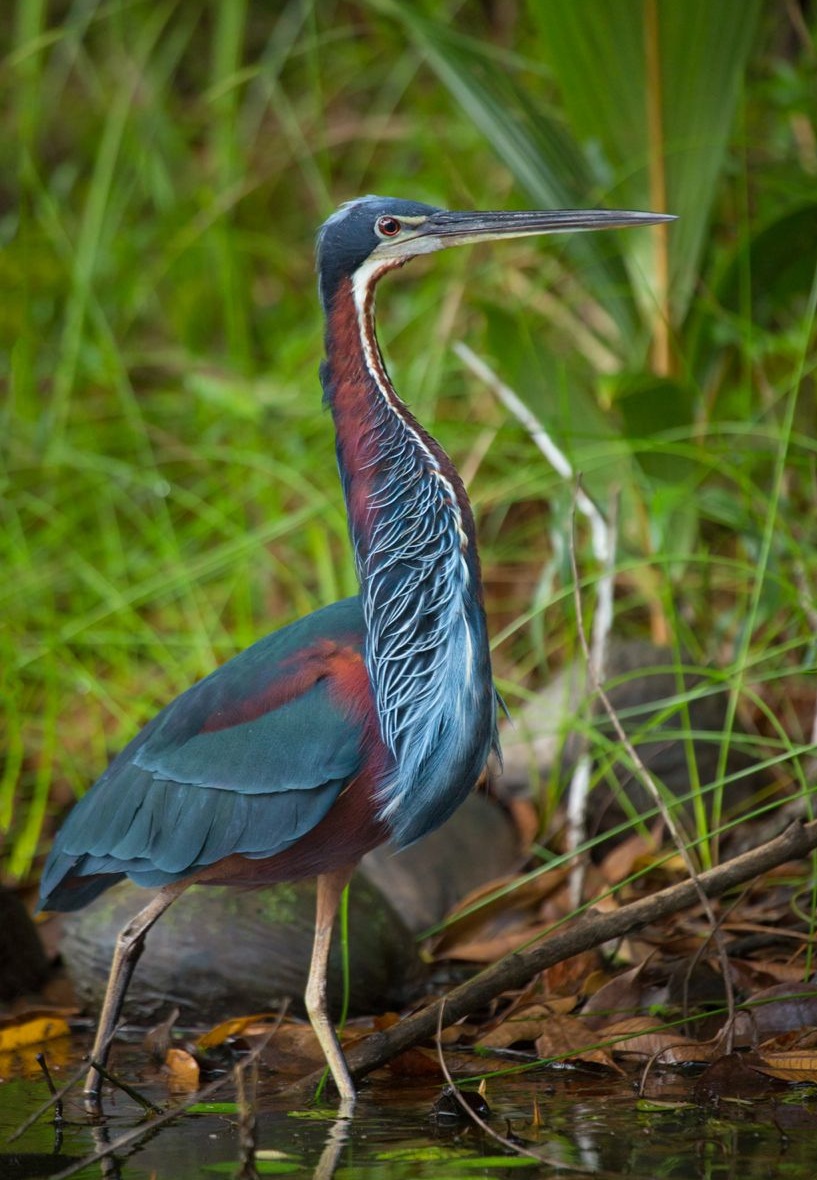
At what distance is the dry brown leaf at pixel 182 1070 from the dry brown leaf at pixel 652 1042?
91 cm

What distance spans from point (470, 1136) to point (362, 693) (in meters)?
0.95

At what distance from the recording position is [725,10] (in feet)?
15.3

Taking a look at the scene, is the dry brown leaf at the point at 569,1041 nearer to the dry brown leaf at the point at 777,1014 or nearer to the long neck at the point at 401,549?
the dry brown leaf at the point at 777,1014

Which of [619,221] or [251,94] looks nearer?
[619,221]

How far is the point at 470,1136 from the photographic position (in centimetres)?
259

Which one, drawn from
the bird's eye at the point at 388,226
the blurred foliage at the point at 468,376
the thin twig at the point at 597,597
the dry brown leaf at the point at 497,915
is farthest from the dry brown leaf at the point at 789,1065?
the bird's eye at the point at 388,226

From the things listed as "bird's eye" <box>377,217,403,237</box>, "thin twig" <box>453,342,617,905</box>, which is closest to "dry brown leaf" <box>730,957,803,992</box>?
"thin twig" <box>453,342,617,905</box>

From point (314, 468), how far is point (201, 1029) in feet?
8.14

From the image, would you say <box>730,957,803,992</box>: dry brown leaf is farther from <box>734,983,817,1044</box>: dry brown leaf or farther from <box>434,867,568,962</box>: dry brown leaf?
<box>434,867,568,962</box>: dry brown leaf

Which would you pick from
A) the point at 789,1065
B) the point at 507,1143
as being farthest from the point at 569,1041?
the point at 507,1143

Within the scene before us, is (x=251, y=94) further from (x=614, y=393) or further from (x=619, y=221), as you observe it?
(x=619, y=221)

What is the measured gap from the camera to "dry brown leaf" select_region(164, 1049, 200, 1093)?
316 centimetres

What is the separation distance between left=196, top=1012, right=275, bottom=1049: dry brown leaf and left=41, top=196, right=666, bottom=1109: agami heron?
1.05 feet

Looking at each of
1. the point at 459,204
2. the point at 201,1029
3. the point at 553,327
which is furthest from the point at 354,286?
the point at 459,204
